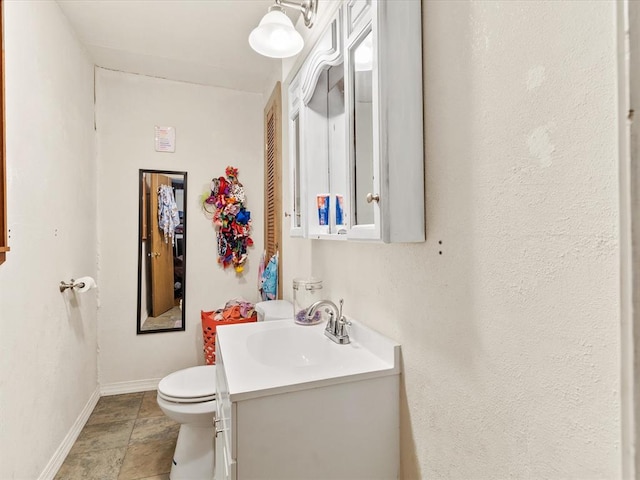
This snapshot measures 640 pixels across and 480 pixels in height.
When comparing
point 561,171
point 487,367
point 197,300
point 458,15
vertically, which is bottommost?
point 197,300

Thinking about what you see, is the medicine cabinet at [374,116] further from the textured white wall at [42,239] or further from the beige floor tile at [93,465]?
the beige floor tile at [93,465]

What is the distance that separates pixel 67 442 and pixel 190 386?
2.67 ft

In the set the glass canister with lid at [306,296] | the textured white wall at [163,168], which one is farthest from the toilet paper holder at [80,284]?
the glass canister with lid at [306,296]

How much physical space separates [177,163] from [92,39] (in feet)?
2.92

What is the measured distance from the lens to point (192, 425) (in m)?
1.67

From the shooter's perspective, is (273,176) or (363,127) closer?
(363,127)

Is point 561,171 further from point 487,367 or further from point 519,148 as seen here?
point 487,367

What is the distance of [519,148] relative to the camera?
0.64 metres

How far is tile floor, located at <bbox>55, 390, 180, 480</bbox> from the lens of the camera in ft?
5.68

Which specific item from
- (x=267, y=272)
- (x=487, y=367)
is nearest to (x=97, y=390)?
(x=267, y=272)

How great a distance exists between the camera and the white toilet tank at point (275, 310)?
1893mm

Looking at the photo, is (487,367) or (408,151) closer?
(487,367)

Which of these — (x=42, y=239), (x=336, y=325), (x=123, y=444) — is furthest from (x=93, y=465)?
(x=336, y=325)

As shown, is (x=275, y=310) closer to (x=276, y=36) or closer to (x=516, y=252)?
(x=276, y=36)
